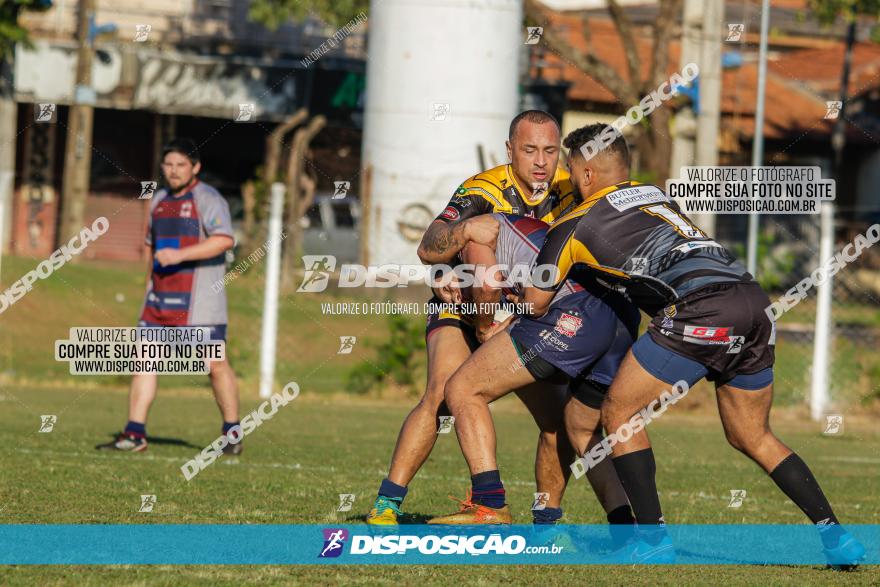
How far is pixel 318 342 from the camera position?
835 inches

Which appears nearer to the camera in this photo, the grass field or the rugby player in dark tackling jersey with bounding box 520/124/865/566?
the grass field

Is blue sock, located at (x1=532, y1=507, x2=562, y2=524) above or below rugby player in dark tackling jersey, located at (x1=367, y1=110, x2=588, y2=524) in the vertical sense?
below

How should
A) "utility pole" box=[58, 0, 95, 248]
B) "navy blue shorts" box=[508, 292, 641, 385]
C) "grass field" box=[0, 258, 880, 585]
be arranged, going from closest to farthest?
"grass field" box=[0, 258, 880, 585], "navy blue shorts" box=[508, 292, 641, 385], "utility pole" box=[58, 0, 95, 248]

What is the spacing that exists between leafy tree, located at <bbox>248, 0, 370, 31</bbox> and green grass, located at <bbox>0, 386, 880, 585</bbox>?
20155 millimetres

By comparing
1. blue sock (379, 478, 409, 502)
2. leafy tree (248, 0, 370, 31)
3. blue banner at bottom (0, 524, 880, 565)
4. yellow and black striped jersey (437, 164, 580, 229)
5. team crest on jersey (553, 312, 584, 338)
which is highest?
leafy tree (248, 0, 370, 31)

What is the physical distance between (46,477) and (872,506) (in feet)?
17.6

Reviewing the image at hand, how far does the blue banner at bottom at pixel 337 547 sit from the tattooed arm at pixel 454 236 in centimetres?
134

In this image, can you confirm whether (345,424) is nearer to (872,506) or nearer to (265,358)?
(265,358)

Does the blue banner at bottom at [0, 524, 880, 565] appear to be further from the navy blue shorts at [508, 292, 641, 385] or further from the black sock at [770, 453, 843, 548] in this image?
the navy blue shorts at [508, 292, 641, 385]

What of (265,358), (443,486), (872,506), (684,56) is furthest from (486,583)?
(684,56)

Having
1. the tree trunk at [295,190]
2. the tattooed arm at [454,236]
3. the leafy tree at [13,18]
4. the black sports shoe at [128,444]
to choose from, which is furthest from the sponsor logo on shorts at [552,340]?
the leafy tree at [13,18]

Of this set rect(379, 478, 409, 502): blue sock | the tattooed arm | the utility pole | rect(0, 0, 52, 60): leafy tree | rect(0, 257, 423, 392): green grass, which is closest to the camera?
the tattooed arm

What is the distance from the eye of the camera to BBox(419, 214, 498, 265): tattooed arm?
6.65m

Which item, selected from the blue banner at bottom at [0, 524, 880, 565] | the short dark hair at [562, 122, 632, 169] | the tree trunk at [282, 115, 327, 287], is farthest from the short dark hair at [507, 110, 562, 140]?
the tree trunk at [282, 115, 327, 287]
